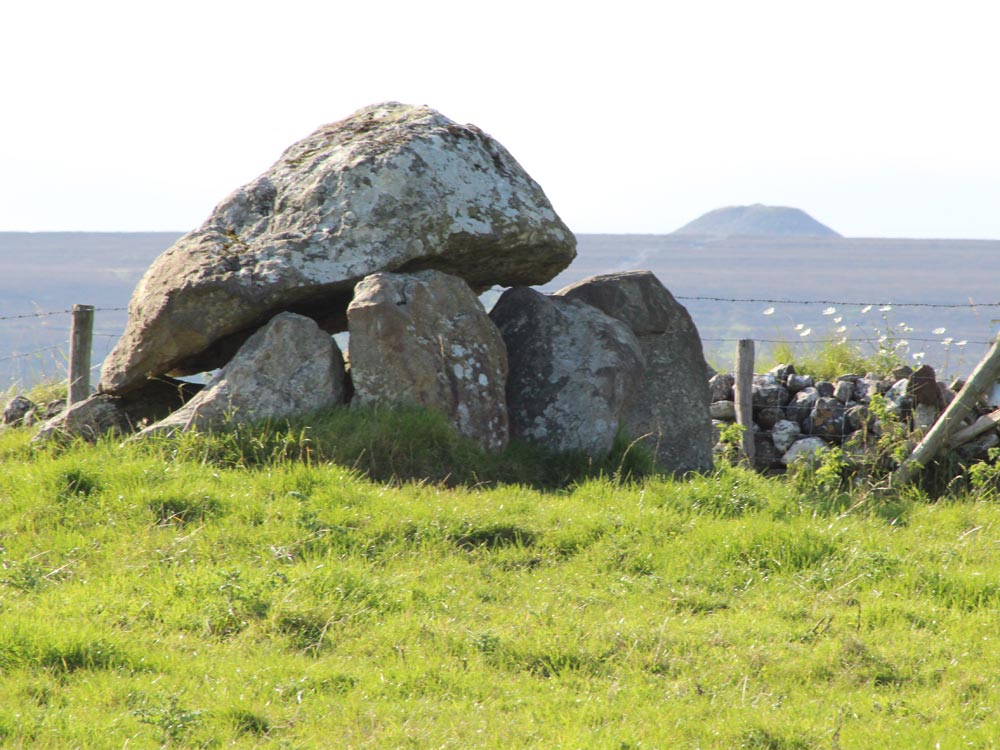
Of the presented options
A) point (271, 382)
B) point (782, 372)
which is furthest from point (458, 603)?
point (782, 372)

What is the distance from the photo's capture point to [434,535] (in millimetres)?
8852

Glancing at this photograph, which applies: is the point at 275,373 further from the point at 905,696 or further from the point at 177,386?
the point at 905,696

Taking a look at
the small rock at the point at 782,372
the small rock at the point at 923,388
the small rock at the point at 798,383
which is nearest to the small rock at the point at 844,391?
the small rock at the point at 798,383

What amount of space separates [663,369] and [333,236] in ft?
14.0

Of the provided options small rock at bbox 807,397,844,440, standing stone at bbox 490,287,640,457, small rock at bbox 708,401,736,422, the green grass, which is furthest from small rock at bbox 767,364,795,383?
the green grass

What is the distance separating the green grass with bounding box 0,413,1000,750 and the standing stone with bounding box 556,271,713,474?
6.10ft

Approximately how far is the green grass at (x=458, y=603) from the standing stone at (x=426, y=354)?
15.5 inches

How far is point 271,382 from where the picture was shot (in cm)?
1084

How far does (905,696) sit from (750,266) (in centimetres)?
18223

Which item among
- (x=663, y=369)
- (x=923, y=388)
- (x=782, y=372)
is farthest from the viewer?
(x=782, y=372)

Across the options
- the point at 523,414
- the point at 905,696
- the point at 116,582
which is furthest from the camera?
the point at 523,414

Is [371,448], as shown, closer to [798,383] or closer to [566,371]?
[566,371]

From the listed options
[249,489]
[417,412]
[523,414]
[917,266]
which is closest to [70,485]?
[249,489]

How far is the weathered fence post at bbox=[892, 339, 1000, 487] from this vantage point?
12945 mm
